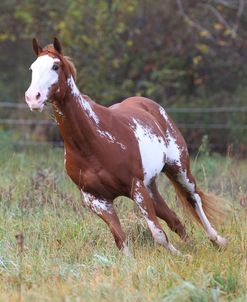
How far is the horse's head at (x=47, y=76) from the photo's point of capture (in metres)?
6.05

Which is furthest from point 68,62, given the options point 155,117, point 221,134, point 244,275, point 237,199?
point 221,134

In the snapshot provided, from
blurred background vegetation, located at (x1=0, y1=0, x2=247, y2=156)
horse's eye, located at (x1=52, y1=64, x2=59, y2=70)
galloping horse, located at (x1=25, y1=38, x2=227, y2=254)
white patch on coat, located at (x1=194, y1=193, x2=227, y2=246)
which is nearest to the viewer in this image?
horse's eye, located at (x1=52, y1=64, x2=59, y2=70)

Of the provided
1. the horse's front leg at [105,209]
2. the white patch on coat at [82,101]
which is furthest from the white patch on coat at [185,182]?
the white patch on coat at [82,101]

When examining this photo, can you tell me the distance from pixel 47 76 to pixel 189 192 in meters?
2.34

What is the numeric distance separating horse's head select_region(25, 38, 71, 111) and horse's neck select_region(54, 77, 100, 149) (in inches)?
6.2

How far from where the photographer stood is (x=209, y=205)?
26.5ft

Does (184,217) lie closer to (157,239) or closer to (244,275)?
(157,239)

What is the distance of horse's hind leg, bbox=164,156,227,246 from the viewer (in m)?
7.78

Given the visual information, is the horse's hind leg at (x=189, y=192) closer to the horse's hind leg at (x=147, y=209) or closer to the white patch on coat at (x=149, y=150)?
the white patch on coat at (x=149, y=150)

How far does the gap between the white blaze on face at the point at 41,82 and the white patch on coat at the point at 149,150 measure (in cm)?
106

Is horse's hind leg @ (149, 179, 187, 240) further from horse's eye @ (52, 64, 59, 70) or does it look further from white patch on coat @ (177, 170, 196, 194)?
horse's eye @ (52, 64, 59, 70)

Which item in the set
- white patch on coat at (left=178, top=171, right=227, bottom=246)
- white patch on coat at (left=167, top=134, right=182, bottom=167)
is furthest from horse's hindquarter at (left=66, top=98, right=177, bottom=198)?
white patch on coat at (left=178, top=171, right=227, bottom=246)

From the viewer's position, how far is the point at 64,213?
25.9ft

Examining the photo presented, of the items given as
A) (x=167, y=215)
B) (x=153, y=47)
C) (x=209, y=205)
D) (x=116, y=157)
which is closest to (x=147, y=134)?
(x=116, y=157)
